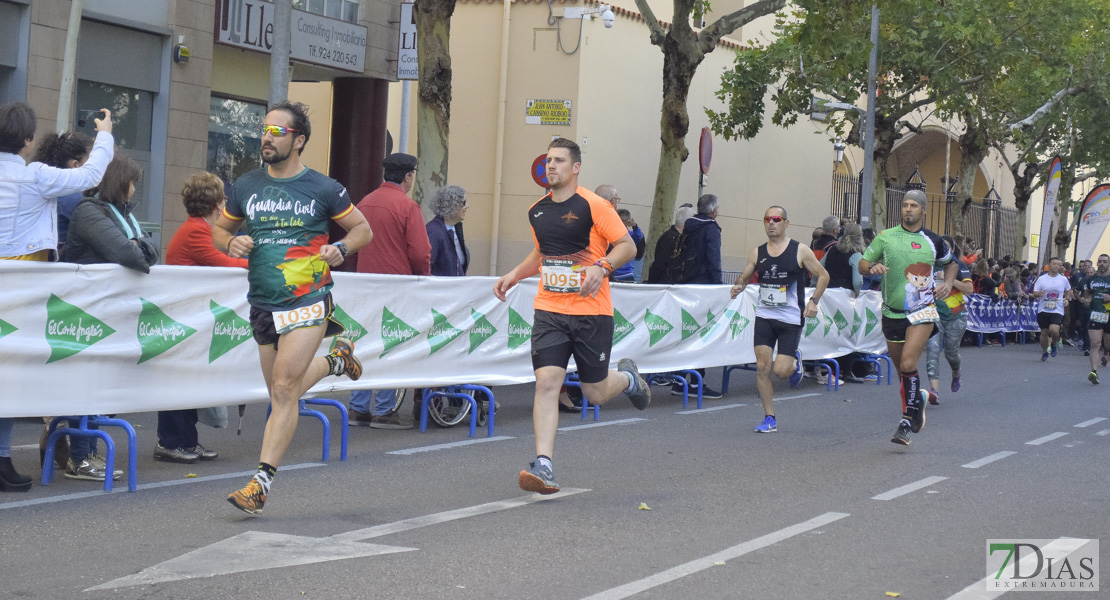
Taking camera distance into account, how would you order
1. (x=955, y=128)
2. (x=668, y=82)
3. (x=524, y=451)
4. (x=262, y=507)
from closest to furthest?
1. (x=262, y=507)
2. (x=524, y=451)
3. (x=668, y=82)
4. (x=955, y=128)

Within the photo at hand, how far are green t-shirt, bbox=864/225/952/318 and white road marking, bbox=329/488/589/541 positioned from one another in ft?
13.1

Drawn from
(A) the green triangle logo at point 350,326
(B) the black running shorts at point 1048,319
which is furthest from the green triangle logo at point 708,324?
(B) the black running shorts at point 1048,319

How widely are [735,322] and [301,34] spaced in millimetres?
8190

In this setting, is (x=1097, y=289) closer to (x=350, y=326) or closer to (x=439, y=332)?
(x=439, y=332)

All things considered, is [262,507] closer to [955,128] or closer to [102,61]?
[102,61]

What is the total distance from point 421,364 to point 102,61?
8.26 metres

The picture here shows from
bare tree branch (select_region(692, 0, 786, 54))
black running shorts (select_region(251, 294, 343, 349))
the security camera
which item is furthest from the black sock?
the security camera

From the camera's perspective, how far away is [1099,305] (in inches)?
802

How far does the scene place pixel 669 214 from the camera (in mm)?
18922

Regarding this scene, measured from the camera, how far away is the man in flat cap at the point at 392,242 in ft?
34.4

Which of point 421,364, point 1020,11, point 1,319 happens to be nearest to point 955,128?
point 1020,11

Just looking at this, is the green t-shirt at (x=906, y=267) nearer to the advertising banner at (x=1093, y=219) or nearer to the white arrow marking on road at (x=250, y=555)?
the white arrow marking on road at (x=250, y=555)

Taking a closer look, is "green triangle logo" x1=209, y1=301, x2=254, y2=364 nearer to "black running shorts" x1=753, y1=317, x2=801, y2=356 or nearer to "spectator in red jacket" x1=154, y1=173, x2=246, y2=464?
"spectator in red jacket" x1=154, y1=173, x2=246, y2=464

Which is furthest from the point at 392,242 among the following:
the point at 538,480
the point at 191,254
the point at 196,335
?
the point at 538,480
